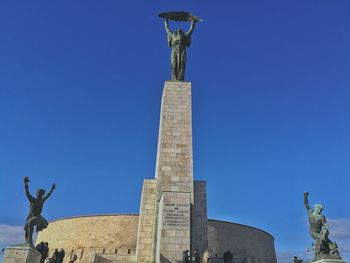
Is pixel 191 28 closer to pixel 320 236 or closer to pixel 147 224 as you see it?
pixel 147 224

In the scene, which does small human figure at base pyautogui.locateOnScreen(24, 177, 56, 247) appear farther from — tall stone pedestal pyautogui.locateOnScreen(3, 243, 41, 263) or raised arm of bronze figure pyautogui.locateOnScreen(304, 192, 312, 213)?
raised arm of bronze figure pyautogui.locateOnScreen(304, 192, 312, 213)

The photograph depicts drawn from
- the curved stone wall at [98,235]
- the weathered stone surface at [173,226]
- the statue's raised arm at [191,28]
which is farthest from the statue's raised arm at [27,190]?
the curved stone wall at [98,235]

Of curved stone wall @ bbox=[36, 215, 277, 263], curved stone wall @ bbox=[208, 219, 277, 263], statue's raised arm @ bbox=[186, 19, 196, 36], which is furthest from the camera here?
curved stone wall @ bbox=[208, 219, 277, 263]

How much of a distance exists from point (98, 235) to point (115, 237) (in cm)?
162

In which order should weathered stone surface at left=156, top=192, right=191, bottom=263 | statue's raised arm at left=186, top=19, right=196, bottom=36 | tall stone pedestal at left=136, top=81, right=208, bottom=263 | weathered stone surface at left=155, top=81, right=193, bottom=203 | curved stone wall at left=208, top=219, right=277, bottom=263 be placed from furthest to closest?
1. curved stone wall at left=208, top=219, right=277, bottom=263
2. statue's raised arm at left=186, top=19, right=196, bottom=36
3. weathered stone surface at left=155, top=81, right=193, bottom=203
4. tall stone pedestal at left=136, top=81, right=208, bottom=263
5. weathered stone surface at left=156, top=192, right=191, bottom=263

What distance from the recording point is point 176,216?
13297 millimetres

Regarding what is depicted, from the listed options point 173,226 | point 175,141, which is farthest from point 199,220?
point 175,141

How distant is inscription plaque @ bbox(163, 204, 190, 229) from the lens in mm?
13164

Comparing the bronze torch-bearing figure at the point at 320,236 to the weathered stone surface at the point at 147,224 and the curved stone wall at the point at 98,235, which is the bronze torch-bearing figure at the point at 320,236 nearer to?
the weathered stone surface at the point at 147,224

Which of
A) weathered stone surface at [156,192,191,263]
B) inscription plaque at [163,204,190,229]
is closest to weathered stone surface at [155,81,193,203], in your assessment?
weathered stone surface at [156,192,191,263]

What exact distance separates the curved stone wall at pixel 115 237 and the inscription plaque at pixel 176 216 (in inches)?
579

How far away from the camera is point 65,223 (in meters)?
31.3

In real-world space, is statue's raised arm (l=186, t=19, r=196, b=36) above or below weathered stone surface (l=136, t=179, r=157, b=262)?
above

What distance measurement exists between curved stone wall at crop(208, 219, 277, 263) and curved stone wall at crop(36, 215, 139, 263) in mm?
6894
